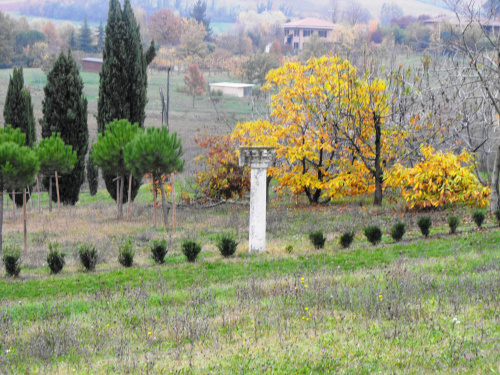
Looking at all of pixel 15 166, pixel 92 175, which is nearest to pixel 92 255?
pixel 15 166

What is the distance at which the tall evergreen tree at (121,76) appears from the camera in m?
21.4

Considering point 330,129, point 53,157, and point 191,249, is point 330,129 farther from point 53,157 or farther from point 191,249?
point 53,157

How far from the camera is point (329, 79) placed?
1756 centimetres

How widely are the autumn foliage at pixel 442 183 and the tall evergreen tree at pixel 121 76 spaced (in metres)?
11.1

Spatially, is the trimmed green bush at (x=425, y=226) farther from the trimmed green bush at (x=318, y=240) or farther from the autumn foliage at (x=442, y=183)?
the autumn foliage at (x=442, y=183)

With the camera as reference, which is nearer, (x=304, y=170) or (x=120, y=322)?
(x=120, y=322)

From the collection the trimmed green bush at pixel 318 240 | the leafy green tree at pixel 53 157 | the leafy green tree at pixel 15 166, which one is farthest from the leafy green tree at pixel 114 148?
the trimmed green bush at pixel 318 240

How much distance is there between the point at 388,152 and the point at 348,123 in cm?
202

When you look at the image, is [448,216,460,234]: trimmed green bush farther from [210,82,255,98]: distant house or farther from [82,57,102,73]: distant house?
[82,57,102,73]: distant house

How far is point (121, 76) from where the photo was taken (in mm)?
21609

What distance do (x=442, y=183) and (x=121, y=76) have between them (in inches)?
523

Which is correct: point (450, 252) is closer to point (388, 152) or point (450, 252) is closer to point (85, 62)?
point (388, 152)

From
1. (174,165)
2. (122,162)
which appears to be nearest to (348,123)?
(174,165)

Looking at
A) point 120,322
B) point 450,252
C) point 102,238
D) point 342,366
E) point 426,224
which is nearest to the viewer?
point 342,366
